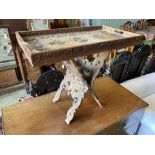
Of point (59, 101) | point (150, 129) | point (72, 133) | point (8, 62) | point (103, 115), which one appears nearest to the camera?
point (72, 133)

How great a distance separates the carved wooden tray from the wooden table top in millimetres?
399

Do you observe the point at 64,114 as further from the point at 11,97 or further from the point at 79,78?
the point at 11,97

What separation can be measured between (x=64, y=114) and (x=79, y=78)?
24 cm

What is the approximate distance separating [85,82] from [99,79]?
1.52 ft

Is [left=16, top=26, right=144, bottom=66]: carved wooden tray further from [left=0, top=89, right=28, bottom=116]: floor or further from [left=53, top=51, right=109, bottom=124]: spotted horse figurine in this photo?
[left=0, top=89, right=28, bottom=116]: floor

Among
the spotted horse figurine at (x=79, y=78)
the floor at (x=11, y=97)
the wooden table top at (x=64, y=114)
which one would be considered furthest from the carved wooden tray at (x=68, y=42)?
the floor at (x=11, y=97)

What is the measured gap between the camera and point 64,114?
3.30 ft

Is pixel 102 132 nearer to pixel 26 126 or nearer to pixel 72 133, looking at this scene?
pixel 72 133

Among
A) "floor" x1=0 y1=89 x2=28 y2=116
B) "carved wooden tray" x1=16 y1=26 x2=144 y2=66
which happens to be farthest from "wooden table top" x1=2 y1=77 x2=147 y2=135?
"floor" x1=0 y1=89 x2=28 y2=116

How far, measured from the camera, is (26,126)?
91 cm

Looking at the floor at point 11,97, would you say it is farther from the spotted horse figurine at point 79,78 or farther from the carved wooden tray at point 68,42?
the carved wooden tray at point 68,42

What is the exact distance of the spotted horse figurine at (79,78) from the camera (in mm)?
930

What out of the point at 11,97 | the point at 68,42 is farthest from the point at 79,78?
the point at 11,97

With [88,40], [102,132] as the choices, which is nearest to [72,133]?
[102,132]
